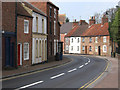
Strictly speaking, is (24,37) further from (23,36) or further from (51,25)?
(51,25)

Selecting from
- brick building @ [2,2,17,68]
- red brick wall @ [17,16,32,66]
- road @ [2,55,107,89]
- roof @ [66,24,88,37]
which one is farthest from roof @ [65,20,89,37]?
road @ [2,55,107,89]

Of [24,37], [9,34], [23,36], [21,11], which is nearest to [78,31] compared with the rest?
[21,11]

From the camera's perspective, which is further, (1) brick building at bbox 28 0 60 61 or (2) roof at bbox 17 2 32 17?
(1) brick building at bbox 28 0 60 61

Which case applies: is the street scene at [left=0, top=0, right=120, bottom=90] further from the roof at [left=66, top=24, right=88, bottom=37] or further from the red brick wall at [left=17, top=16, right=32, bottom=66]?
the roof at [left=66, top=24, right=88, bottom=37]

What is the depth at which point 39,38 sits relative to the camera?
97.5ft

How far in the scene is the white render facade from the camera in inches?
1094

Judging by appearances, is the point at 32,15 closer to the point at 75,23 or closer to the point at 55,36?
the point at 55,36

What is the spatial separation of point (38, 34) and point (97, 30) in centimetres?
3690

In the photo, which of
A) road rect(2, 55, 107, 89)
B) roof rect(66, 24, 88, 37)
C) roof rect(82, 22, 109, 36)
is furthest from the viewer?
roof rect(66, 24, 88, 37)

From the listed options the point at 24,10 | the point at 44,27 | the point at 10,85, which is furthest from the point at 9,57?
the point at 44,27

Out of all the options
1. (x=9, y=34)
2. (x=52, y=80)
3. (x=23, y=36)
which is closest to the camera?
(x=52, y=80)

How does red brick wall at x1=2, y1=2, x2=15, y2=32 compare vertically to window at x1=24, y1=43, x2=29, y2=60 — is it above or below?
above

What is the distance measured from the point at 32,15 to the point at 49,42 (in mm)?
8816

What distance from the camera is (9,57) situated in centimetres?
2178
